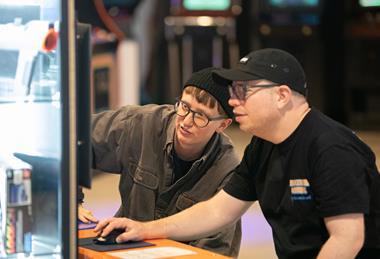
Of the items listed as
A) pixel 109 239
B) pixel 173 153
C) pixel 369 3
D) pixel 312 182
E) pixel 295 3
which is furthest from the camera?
pixel 295 3

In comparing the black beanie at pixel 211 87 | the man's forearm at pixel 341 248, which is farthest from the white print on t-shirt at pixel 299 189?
the black beanie at pixel 211 87

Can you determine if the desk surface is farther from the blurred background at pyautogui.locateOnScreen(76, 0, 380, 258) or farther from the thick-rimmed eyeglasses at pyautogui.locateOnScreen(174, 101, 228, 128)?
the blurred background at pyautogui.locateOnScreen(76, 0, 380, 258)

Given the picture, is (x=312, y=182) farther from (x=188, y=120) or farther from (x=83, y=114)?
(x=83, y=114)

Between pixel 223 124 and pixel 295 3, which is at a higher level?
pixel 295 3

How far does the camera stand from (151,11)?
11156mm

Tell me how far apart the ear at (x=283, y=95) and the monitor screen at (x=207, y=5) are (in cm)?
893

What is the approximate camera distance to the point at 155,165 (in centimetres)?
344

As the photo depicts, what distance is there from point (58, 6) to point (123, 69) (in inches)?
254

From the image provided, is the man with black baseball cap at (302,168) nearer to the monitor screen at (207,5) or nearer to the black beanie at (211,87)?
the black beanie at (211,87)

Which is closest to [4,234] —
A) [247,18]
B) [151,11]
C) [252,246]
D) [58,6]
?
[58,6]

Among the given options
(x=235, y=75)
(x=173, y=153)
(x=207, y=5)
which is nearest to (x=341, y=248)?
(x=235, y=75)

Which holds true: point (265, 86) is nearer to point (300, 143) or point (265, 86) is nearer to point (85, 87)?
point (300, 143)

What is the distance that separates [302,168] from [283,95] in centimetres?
23

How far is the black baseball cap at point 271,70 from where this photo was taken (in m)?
A: 2.70
